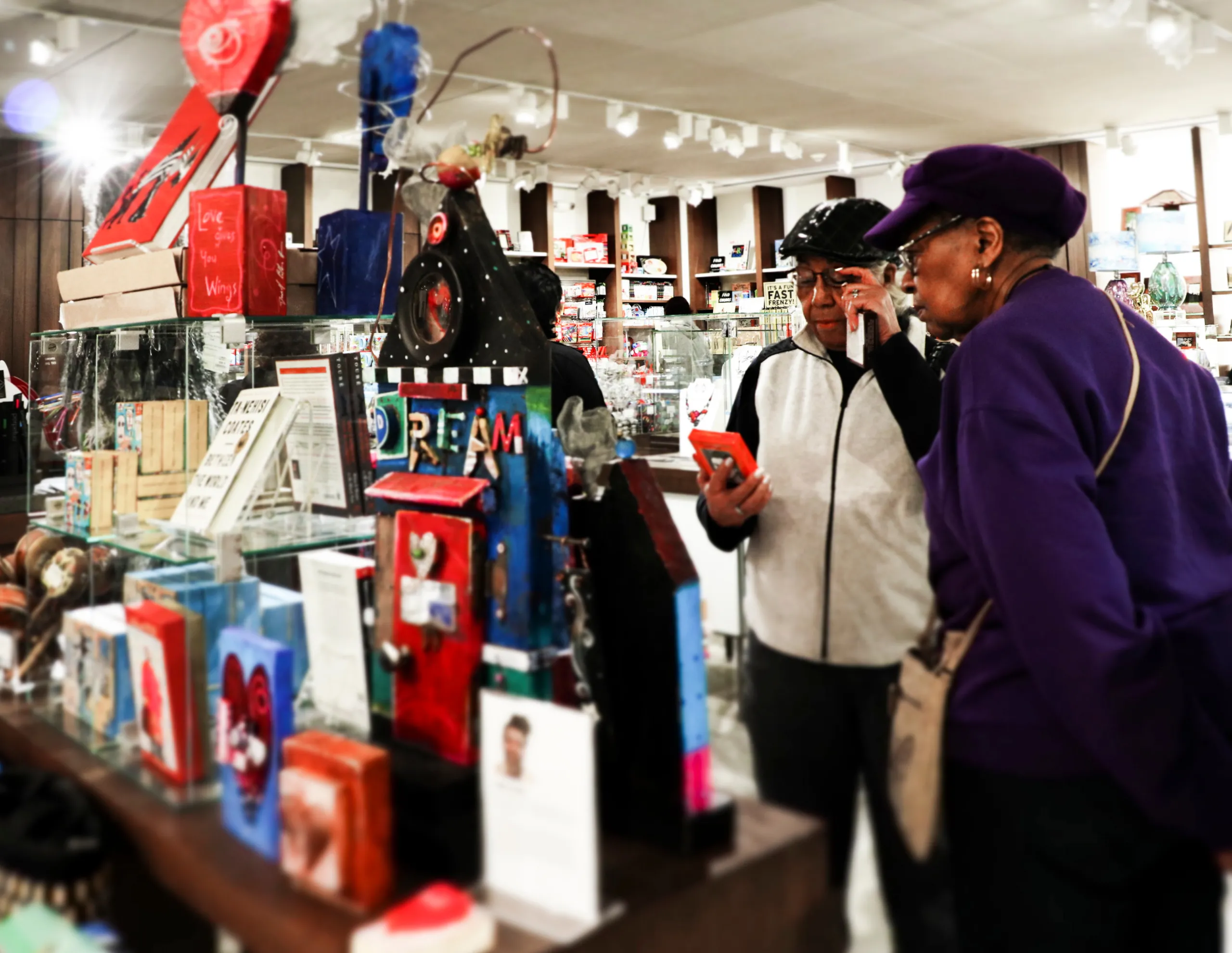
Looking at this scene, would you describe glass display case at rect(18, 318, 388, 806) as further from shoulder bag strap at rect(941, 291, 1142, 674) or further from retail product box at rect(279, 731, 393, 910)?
shoulder bag strap at rect(941, 291, 1142, 674)

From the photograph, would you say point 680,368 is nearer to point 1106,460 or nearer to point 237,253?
point 237,253

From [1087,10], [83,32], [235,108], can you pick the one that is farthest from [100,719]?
[1087,10]

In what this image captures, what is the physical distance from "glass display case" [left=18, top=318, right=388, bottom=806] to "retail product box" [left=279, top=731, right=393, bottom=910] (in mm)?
117

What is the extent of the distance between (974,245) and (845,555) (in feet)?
1.67

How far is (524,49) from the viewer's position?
200 centimetres

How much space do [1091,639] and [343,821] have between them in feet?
2.22

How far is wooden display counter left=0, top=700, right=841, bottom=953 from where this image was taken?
0.82m

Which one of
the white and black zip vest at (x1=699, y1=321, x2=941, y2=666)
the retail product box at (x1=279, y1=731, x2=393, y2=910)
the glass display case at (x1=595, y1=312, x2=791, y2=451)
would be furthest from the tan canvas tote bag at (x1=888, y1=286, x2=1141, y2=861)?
the glass display case at (x1=595, y1=312, x2=791, y2=451)


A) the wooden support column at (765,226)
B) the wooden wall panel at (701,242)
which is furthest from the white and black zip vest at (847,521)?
the wooden wall panel at (701,242)

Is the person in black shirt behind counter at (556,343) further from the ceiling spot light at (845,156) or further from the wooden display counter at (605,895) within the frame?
the ceiling spot light at (845,156)

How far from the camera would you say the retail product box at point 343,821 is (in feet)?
2.77

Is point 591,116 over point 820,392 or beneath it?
over

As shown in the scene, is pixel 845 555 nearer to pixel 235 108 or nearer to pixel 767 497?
pixel 767 497

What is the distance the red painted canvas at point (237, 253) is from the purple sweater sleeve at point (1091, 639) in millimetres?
954
